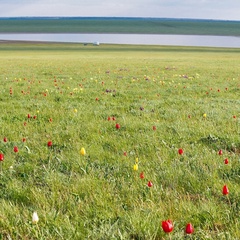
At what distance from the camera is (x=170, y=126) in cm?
704

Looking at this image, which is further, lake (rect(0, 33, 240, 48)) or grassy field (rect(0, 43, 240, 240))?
lake (rect(0, 33, 240, 48))

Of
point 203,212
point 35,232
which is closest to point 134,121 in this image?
point 203,212

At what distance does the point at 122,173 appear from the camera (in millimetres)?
4625

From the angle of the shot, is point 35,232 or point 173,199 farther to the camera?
point 173,199

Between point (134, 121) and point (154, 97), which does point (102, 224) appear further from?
point (154, 97)

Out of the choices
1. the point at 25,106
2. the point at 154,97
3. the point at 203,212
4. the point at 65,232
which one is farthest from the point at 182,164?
the point at 154,97

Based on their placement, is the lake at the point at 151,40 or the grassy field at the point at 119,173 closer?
the grassy field at the point at 119,173

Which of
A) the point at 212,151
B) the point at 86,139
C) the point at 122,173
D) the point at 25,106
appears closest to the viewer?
the point at 122,173

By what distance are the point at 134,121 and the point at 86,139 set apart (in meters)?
1.58

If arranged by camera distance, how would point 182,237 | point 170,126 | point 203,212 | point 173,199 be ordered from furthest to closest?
1. point 170,126
2. point 173,199
3. point 203,212
4. point 182,237

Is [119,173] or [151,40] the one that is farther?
[151,40]

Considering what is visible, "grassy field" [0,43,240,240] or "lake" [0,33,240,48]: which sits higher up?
"lake" [0,33,240,48]

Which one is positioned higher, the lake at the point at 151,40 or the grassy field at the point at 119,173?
the lake at the point at 151,40

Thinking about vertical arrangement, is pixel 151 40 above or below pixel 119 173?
above
